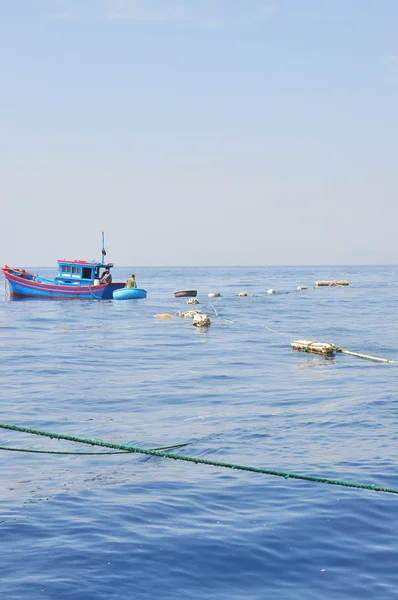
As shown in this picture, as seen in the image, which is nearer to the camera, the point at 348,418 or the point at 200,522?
the point at 200,522

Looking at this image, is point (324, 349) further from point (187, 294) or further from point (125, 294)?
point (187, 294)

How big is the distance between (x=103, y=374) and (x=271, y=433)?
384 inches

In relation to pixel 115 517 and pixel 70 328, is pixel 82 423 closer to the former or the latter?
pixel 115 517

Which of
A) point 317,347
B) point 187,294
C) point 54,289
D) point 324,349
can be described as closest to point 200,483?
point 324,349

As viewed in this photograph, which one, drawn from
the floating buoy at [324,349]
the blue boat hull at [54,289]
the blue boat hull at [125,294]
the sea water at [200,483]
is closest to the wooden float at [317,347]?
the floating buoy at [324,349]

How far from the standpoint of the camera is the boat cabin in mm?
56000

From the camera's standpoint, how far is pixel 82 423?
14.5 metres

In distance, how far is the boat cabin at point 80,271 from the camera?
5600 centimetres

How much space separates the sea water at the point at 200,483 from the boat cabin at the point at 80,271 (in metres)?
31.1

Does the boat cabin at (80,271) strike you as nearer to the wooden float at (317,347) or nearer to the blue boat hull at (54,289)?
the blue boat hull at (54,289)

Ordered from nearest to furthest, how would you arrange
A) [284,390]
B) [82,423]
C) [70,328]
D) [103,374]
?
[82,423] < [284,390] < [103,374] < [70,328]

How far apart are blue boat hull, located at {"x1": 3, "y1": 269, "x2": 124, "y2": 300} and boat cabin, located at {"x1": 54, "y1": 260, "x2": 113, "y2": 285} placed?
60 cm

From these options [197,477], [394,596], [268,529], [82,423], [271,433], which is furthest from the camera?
[82,423]

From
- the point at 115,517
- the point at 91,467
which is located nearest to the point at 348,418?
the point at 91,467
